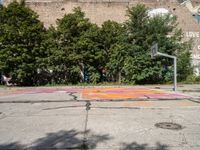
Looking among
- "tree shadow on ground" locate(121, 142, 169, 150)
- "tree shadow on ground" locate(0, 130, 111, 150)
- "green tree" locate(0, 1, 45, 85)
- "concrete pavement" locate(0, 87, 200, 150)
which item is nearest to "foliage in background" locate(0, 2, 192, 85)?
"green tree" locate(0, 1, 45, 85)

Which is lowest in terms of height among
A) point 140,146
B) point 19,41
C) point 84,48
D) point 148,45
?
point 140,146

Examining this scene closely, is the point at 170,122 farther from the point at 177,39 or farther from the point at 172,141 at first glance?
the point at 177,39

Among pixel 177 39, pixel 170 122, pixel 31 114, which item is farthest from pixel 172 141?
pixel 177 39

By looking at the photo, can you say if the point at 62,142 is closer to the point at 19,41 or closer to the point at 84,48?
the point at 84,48

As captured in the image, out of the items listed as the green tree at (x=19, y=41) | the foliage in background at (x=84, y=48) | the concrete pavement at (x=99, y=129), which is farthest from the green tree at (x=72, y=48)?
the concrete pavement at (x=99, y=129)

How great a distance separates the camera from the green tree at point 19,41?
2816 centimetres

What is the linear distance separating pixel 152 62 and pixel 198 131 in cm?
2197

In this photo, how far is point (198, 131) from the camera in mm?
8164

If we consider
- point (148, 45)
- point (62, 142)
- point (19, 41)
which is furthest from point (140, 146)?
point (19, 41)

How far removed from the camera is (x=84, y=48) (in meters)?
Answer: 29.8

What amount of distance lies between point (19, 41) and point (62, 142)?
23.2 metres

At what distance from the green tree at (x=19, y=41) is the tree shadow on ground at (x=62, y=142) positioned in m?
21.3

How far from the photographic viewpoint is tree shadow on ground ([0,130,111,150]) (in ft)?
22.2

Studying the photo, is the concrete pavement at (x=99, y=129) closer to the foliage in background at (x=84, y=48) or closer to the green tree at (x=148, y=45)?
the foliage in background at (x=84, y=48)
